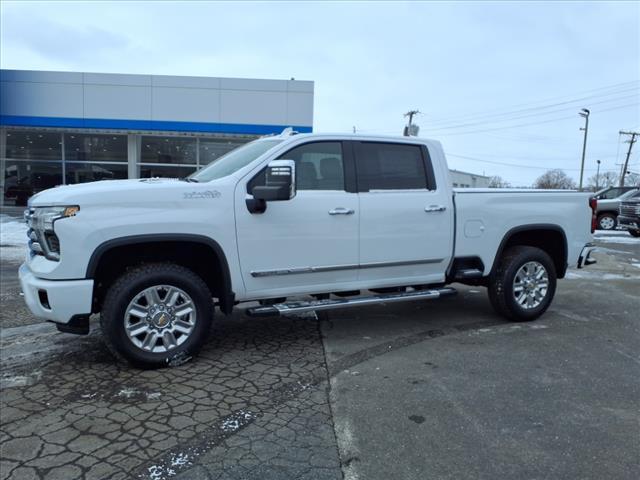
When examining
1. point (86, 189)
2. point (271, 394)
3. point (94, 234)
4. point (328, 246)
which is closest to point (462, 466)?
point (271, 394)

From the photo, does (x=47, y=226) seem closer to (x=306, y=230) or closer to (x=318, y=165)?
(x=306, y=230)

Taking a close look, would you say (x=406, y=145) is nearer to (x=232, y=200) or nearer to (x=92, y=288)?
(x=232, y=200)

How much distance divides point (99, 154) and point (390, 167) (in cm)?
1848

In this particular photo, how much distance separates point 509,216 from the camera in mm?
5723

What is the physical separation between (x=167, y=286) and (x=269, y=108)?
50.7ft

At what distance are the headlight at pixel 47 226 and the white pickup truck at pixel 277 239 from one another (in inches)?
0.5

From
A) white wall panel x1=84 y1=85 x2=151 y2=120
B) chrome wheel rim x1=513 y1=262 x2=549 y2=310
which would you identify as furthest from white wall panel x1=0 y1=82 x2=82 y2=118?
chrome wheel rim x1=513 y1=262 x2=549 y2=310

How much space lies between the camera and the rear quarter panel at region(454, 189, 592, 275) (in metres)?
5.50

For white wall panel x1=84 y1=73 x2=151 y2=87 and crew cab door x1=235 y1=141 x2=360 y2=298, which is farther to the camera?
white wall panel x1=84 y1=73 x2=151 y2=87

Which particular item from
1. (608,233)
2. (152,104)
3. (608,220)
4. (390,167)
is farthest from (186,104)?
(608,220)

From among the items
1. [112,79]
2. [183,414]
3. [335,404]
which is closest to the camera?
[183,414]

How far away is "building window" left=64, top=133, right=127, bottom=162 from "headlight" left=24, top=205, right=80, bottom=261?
17501 mm

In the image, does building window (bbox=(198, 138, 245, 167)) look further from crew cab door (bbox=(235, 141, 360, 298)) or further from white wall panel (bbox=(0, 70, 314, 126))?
crew cab door (bbox=(235, 141, 360, 298))

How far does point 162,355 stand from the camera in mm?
4223
